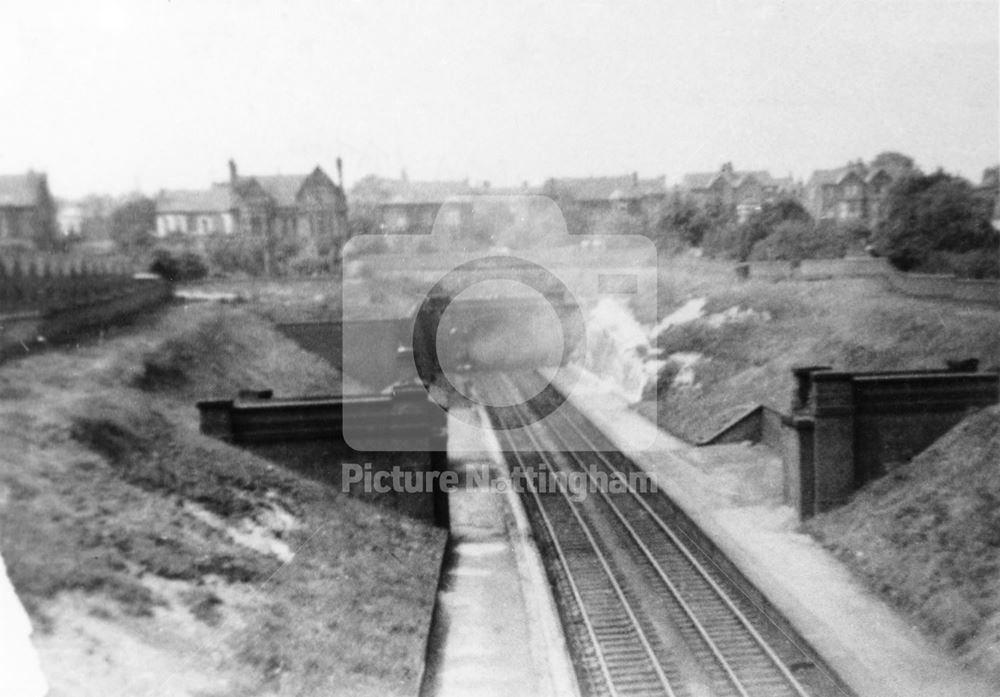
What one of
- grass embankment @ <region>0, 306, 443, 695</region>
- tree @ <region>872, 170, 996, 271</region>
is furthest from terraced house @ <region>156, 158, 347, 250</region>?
tree @ <region>872, 170, 996, 271</region>

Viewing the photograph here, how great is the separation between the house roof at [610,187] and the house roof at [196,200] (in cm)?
504

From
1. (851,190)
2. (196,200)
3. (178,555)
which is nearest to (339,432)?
(178,555)

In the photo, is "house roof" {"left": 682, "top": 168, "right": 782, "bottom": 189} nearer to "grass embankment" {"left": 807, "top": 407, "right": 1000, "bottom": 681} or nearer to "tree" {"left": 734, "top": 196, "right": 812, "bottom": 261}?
"tree" {"left": 734, "top": 196, "right": 812, "bottom": 261}

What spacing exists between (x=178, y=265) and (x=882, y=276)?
46.3ft

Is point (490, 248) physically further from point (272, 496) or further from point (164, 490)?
point (164, 490)

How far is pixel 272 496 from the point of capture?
9.86m

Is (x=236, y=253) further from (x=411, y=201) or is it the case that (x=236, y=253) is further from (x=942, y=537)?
(x=942, y=537)

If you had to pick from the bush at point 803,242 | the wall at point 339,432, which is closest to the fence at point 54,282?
the wall at point 339,432

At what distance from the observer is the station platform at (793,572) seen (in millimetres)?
7500

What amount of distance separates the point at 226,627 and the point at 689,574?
6078 mm

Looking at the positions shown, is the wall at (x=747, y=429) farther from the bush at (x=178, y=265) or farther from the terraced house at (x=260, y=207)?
the bush at (x=178, y=265)

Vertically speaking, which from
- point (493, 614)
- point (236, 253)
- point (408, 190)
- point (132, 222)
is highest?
point (408, 190)

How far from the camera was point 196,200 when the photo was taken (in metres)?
10.5

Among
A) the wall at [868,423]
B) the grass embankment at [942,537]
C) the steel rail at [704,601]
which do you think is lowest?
the steel rail at [704,601]
